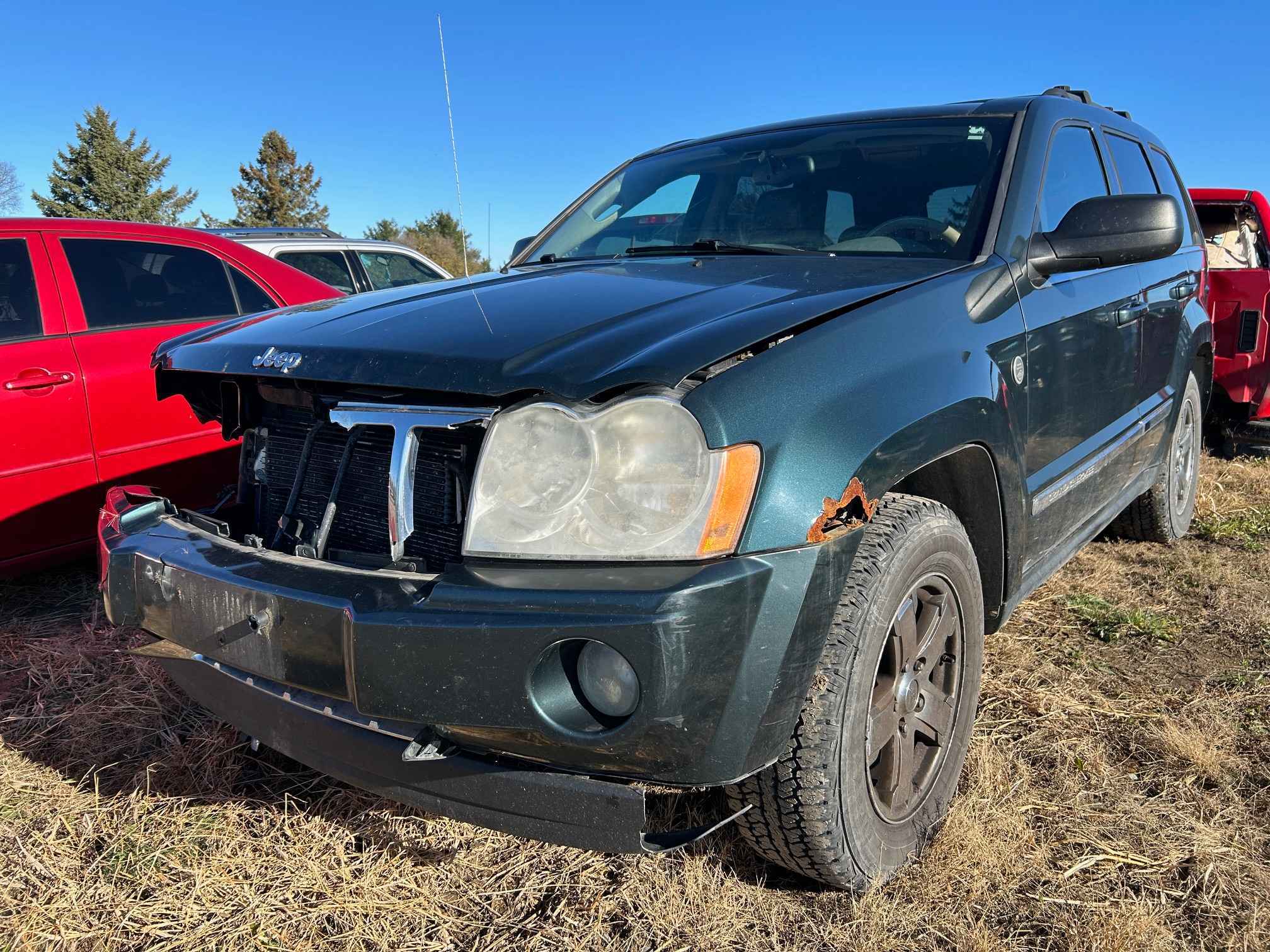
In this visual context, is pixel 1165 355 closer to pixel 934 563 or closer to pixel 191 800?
pixel 934 563

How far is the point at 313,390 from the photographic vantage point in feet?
6.23

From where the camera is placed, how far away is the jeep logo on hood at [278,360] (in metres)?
1.85

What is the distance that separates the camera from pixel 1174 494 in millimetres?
4027

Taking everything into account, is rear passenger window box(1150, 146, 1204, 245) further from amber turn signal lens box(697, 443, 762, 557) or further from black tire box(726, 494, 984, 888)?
amber turn signal lens box(697, 443, 762, 557)

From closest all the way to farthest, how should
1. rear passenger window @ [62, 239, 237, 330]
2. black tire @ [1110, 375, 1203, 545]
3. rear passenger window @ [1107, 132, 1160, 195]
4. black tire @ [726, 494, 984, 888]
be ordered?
black tire @ [726, 494, 984, 888] → rear passenger window @ [1107, 132, 1160, 195] → rear passenger window @ [62, 239, 237, 330] → black tire @ [1110, 375, 1203, 545]

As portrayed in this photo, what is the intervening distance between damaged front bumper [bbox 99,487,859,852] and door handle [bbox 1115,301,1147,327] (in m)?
1.73

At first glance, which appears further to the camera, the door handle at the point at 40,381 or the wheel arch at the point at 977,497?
the door handle at the point at 40,381

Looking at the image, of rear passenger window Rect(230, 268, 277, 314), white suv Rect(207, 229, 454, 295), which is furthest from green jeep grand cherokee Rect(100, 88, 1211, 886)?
white suv Rect(207, 229, 454, 295)

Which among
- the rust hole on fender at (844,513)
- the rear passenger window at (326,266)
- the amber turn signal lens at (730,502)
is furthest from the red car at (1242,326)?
the rear passenger window at (326,266)

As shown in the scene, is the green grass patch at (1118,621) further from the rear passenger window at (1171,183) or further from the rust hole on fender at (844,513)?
the rust hole on fender at (844,513)

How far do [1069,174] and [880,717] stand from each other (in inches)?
72.8

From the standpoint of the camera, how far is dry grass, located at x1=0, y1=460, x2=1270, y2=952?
5.92 ft

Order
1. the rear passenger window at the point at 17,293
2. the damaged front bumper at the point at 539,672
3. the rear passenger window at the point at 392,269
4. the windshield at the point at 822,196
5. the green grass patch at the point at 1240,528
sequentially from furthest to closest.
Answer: the rear passenger window at the point at 392,269 → the green grass patch at the point at 1240,528 → the rear passenger window at the point at 17,293 → the windshield at the point at 822,196 → the damaged front bumper at the point at 539,672

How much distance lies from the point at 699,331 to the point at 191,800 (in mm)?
1713
